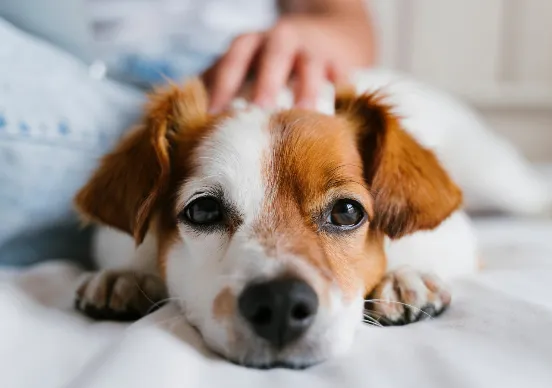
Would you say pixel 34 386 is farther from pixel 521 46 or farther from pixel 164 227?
pixel 521 46

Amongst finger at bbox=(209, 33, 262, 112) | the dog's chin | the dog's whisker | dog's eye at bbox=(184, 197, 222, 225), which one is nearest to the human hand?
finger at bbox=(209, 33, 262, 112)

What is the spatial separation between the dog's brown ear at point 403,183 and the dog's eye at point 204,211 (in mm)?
248

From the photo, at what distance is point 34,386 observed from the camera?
0.65m

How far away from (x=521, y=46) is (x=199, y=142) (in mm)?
2365

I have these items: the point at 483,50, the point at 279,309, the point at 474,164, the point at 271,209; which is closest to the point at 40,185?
the point at 271,209

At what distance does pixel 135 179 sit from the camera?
3.22 feet

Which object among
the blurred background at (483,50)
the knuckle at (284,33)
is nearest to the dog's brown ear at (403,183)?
the knuckle at (284,33)

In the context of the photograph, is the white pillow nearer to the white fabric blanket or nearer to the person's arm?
the person's arm

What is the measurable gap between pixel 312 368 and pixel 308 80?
80cm

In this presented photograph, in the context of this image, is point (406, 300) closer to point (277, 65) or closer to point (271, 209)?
point (271, 209)

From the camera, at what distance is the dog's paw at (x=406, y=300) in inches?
35.3

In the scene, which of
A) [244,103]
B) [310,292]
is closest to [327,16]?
[244,103]

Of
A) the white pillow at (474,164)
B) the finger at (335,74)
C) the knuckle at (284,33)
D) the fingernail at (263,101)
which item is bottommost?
the white pillow at (474,164)

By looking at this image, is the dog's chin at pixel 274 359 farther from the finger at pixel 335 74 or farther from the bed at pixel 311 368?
the finger at pixel 335 74
